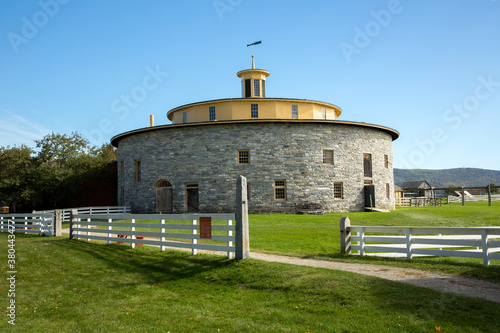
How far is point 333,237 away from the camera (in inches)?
654

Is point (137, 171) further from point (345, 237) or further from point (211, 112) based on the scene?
point (345, 237)

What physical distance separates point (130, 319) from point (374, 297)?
4815mm

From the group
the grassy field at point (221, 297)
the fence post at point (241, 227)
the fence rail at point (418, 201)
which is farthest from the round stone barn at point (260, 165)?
the fence post at point (241, 227)

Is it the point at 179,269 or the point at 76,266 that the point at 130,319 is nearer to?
the point at 179,269

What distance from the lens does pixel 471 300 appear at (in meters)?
7.01

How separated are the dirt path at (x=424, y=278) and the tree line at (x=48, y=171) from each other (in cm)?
3144

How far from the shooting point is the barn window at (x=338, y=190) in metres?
29.2

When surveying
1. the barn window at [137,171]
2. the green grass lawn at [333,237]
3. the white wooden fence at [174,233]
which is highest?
the barn window at [137,171]

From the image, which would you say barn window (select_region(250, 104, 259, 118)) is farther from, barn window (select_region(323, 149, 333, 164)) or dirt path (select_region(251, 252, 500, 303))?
dirt path (select_region(251, 252, 500, 303))

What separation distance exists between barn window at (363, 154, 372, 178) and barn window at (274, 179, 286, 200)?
738 cm

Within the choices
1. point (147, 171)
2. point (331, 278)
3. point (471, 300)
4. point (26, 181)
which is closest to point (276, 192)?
point (147, 171)

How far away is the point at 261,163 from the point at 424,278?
1972cm

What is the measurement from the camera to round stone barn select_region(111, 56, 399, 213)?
28.0 m

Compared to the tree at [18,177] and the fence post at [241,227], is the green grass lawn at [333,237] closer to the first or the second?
the fence post at [241,227]
